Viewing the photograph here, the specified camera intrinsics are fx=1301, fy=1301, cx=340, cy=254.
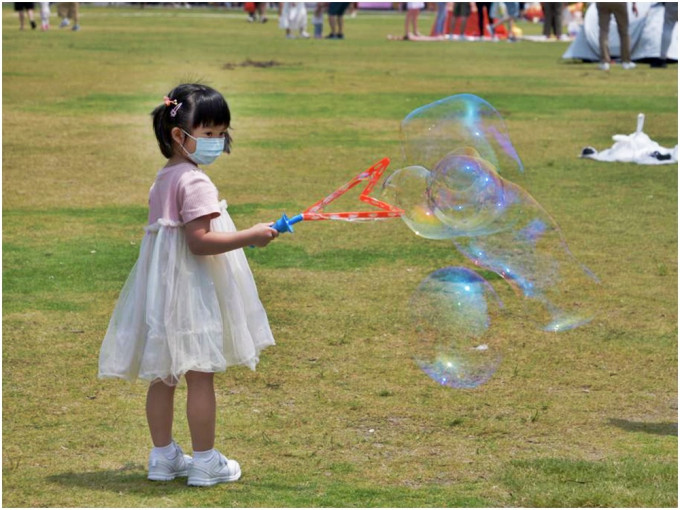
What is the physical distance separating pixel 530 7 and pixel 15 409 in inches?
1793

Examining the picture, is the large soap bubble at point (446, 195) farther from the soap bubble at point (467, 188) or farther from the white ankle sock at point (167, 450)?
the white ankle sock at point (167, 450)

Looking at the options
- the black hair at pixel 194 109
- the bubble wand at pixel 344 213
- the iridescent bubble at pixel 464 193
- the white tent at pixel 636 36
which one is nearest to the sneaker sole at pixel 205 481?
the bubble wand at pixel 344 213

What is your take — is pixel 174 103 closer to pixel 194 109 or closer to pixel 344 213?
pixel 194 109

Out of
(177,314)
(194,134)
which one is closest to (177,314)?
(177,314)

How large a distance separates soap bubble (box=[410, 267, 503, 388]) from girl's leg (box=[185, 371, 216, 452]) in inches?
63.9

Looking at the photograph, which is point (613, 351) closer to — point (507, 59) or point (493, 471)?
point (493, 471)

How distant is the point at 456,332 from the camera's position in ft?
22.5

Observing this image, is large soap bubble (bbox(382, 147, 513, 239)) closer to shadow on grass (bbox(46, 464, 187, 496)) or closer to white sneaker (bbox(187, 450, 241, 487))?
white sneaker (bbox(187, 450, 241, 487))

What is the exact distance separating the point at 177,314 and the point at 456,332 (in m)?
2.41

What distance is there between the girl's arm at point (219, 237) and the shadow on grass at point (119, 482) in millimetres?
896

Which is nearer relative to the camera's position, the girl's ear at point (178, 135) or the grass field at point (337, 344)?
the girl's ear at point (178, 135)

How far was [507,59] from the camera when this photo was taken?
27250 millimetres

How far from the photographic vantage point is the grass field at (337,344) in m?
5.00

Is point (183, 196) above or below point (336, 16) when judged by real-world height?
above
